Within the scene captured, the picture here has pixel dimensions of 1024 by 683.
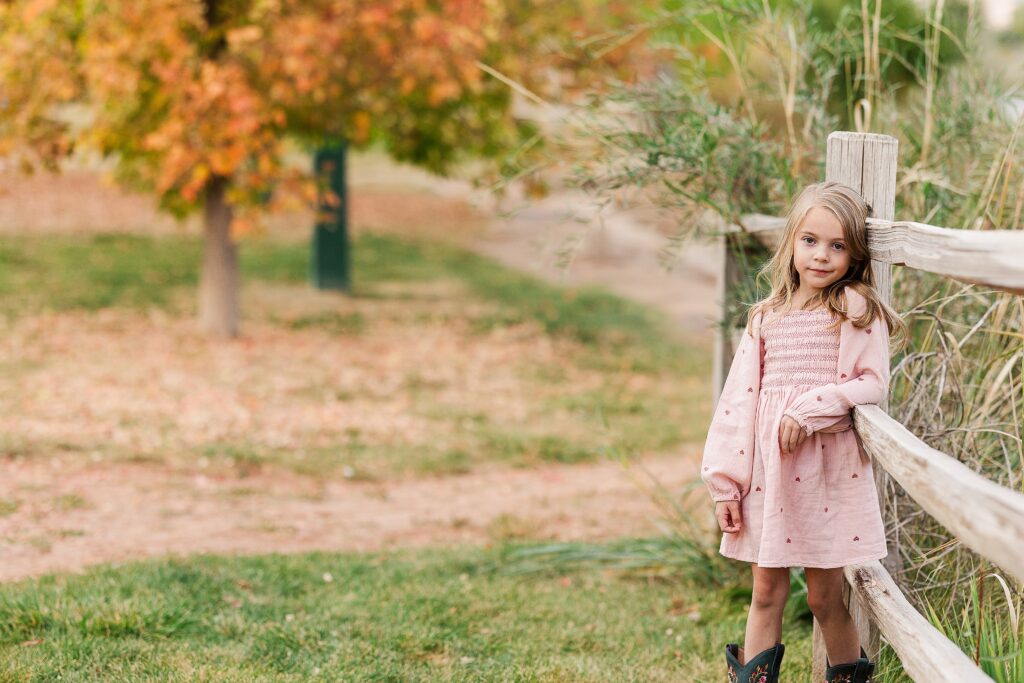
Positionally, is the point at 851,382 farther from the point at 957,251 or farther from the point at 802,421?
the point at 957,251

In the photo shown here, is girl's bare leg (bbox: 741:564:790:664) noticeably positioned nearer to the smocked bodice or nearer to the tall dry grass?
the tall dry grass

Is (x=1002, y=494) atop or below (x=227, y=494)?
atop

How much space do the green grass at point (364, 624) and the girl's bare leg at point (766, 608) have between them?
2.19 ft

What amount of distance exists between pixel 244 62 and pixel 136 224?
9.45 m

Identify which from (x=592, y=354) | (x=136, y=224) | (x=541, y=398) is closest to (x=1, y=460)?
(x=541, y=398)

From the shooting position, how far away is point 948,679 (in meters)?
2.39

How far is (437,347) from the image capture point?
10.8 m

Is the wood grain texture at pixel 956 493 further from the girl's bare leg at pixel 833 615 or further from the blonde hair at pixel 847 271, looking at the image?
the girl's bare leg at pixel 833 615

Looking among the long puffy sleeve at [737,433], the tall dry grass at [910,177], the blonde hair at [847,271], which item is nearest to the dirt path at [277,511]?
the tall dry grass at [910,177]

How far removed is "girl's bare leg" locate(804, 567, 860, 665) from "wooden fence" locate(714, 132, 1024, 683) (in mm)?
59

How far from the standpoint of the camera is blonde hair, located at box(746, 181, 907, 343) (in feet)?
9.71

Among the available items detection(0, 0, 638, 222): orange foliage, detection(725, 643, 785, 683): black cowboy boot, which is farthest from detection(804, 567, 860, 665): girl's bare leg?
detection(0, 0, 638, 222): orange foliage

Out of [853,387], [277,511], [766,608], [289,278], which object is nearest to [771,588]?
[766,608]

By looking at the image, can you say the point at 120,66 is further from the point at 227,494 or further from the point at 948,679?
the point at 948,679
